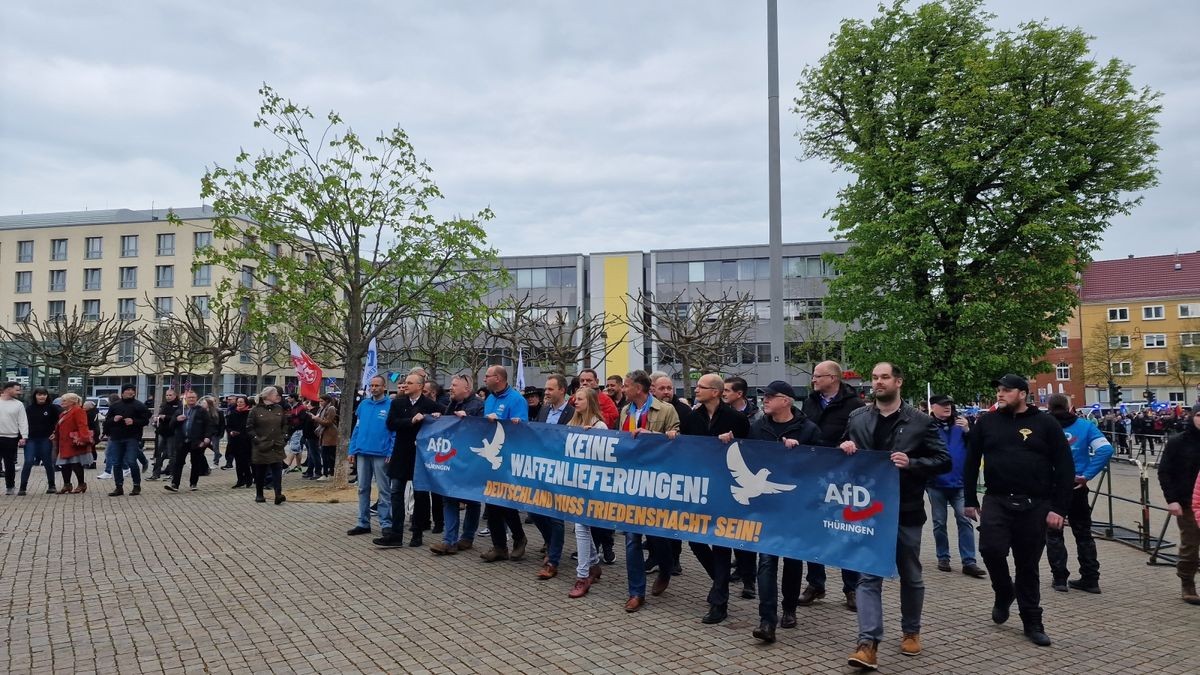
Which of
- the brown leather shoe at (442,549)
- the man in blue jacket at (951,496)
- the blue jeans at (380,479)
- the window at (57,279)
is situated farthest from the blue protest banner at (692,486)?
the window at (57,279)

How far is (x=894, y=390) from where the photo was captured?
5.82 m

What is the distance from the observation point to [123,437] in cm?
1424

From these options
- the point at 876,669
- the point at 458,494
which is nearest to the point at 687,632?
the point at 876,669

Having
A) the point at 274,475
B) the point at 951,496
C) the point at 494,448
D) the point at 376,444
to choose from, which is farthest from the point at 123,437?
the point at 951,496

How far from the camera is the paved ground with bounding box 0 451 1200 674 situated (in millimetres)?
5488

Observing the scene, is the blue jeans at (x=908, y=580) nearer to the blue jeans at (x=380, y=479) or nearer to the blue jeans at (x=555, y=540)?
the blue jeans at (x=555, y=540)

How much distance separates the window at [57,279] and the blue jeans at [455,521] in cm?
7693

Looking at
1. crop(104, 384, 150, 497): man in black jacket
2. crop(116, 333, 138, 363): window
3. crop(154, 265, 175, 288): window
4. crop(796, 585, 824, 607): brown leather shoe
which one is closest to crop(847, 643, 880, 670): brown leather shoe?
crop(796, 585, 824, 607): brown leather shoe

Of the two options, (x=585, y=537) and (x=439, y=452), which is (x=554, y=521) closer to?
(x=585, y=537)

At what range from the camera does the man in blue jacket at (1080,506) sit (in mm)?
7820

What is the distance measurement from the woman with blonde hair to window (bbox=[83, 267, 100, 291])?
250 feet

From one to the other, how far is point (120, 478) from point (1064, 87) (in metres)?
24.2

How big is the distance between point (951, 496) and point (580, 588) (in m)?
4.39

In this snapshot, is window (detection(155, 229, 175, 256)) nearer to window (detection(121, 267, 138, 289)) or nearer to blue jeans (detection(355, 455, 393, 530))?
window (detection(121, 267, 138, 289))
